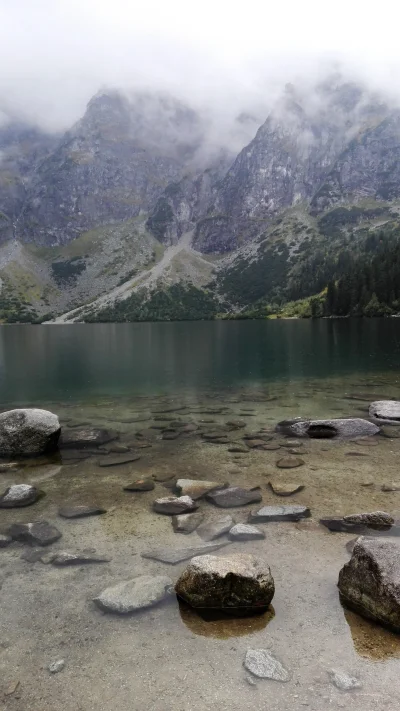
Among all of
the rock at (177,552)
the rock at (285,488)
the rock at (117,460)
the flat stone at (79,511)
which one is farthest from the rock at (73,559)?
the rock at (117,460)

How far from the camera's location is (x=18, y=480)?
1772cm

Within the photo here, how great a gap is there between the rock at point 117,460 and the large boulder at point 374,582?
11.9 m

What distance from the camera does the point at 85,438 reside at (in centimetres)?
2295

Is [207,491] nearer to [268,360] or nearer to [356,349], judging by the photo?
[268,360]

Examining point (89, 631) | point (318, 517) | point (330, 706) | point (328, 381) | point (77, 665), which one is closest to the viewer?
point (330, 706)

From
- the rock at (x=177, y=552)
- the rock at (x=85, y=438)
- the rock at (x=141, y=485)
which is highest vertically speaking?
the rock at (x=177, y=552)

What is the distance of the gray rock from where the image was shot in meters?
8.78

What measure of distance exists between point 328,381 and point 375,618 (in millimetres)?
34147

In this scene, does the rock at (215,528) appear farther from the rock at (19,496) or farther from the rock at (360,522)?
the rock at (19,496)

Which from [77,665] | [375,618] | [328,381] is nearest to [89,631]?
[77,665]

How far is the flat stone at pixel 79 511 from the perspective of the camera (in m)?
13.6

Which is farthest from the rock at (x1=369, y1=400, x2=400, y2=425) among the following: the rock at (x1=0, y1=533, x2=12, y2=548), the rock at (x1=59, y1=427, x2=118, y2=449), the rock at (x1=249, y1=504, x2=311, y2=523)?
the rock at (x1=0, y1=533, x2=12, y2=548)

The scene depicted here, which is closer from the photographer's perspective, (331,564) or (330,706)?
(330,706)

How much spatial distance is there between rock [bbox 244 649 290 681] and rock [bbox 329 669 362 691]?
711 millimetres
